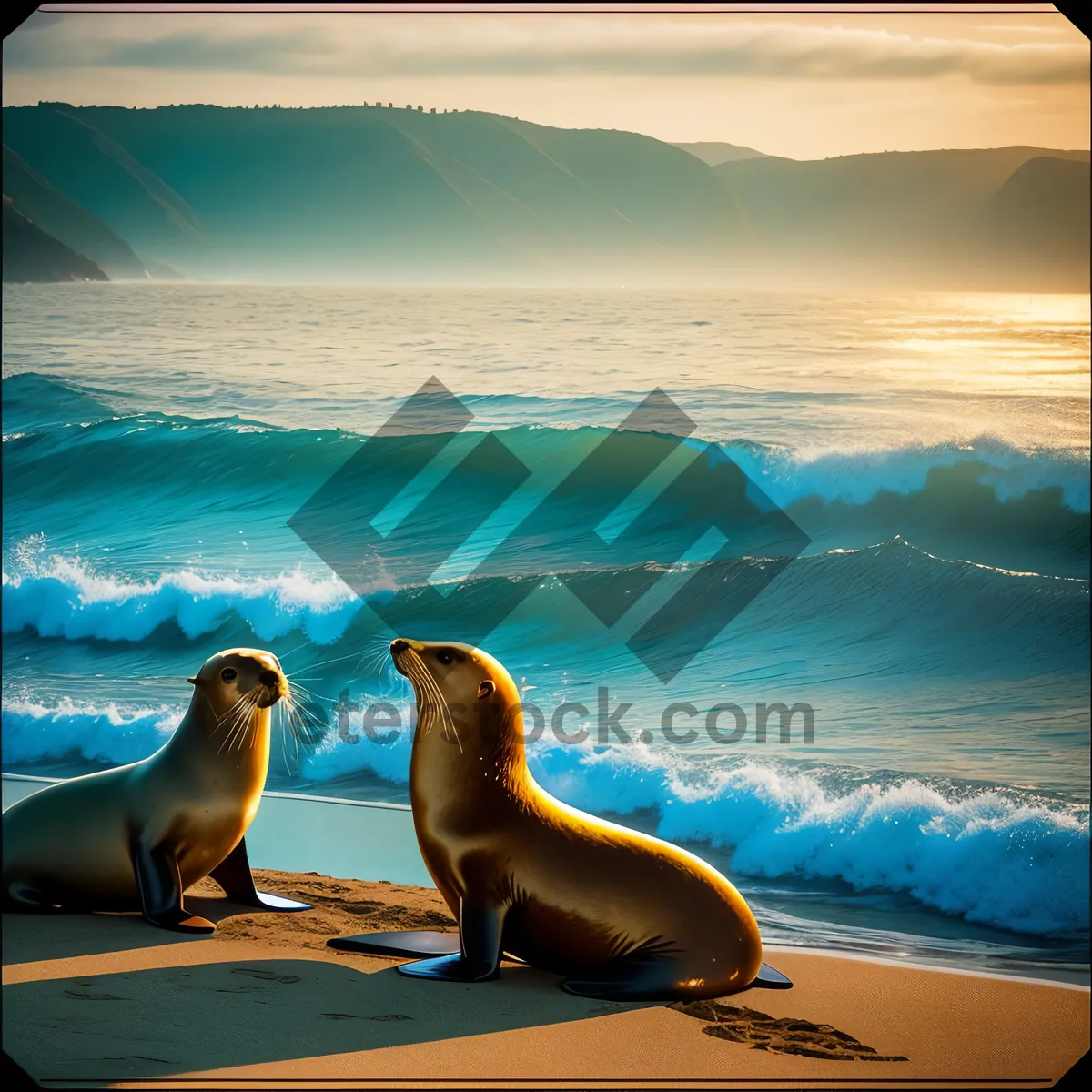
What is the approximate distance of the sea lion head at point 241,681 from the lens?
3.71 meters

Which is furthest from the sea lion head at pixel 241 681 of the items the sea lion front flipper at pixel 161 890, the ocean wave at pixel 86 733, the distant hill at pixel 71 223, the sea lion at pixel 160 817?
the distant hill at pixel 71 223

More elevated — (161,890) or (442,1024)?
(161,890)

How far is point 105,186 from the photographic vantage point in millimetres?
9445

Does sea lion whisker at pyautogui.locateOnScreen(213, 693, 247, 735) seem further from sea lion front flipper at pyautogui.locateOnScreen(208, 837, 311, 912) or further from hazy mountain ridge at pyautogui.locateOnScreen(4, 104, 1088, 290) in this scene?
hazy mountain ridge at pyautogui.locateOnScreen(4, 104, 1088, 290)

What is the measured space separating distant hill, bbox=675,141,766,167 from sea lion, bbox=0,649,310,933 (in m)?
4.79

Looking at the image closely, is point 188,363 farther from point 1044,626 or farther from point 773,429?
point 1044,626

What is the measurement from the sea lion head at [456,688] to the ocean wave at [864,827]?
2352 millimetres

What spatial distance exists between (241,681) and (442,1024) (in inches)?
47.1

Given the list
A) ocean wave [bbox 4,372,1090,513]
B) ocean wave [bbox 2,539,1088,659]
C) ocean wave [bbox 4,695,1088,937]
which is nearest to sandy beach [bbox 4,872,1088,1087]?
ocean wave [bbox 4,695,1088,937]

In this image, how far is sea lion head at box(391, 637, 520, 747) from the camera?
3.41m

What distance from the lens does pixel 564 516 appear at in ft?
30.1

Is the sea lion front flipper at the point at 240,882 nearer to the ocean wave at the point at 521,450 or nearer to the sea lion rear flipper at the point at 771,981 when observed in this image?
the sea lion rear flipper at the point at 771,981

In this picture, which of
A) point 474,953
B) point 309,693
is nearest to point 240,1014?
point 474,953

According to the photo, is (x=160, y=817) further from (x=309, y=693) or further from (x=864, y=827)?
(x=309, y=693)
